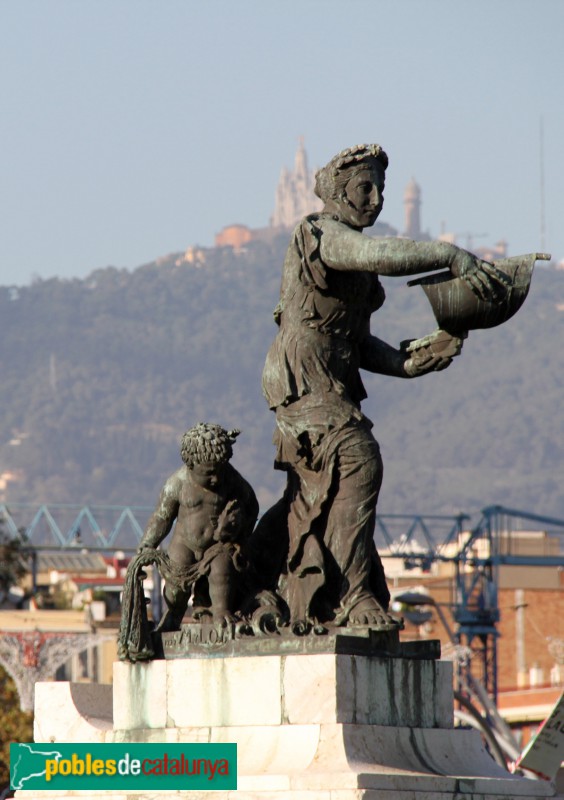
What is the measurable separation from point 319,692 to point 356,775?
69 centimetres

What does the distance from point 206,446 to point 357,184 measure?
84.5 inches

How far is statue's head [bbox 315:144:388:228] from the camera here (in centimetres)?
1561

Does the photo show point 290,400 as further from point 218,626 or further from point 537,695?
point 537,695

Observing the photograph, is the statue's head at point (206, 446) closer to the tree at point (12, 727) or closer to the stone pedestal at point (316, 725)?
the stone pedestal at point (316, 725)

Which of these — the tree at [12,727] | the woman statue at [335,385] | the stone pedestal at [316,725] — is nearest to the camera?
the stone pedestal at [316,725]

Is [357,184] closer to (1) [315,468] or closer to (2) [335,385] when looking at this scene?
(2) [335,385]

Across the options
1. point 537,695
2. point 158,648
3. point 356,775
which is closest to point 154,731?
point 158,648

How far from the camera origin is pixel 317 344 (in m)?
15.5

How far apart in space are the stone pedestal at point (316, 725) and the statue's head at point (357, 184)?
3.11m

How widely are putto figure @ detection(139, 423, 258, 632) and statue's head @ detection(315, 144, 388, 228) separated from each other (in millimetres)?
1751

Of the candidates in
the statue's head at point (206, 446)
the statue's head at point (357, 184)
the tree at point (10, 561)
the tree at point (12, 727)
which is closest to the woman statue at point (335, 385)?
the statue's head at point (357, 184)

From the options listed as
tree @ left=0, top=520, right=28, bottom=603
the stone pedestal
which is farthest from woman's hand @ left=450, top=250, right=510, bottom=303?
tree @ left=0, top=520, right=28, bottom=603

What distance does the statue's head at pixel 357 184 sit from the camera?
15609mm

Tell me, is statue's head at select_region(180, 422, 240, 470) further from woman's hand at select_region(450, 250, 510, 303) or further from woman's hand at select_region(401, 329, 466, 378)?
woman's hand at select_region(450, 250, 510, 303)
